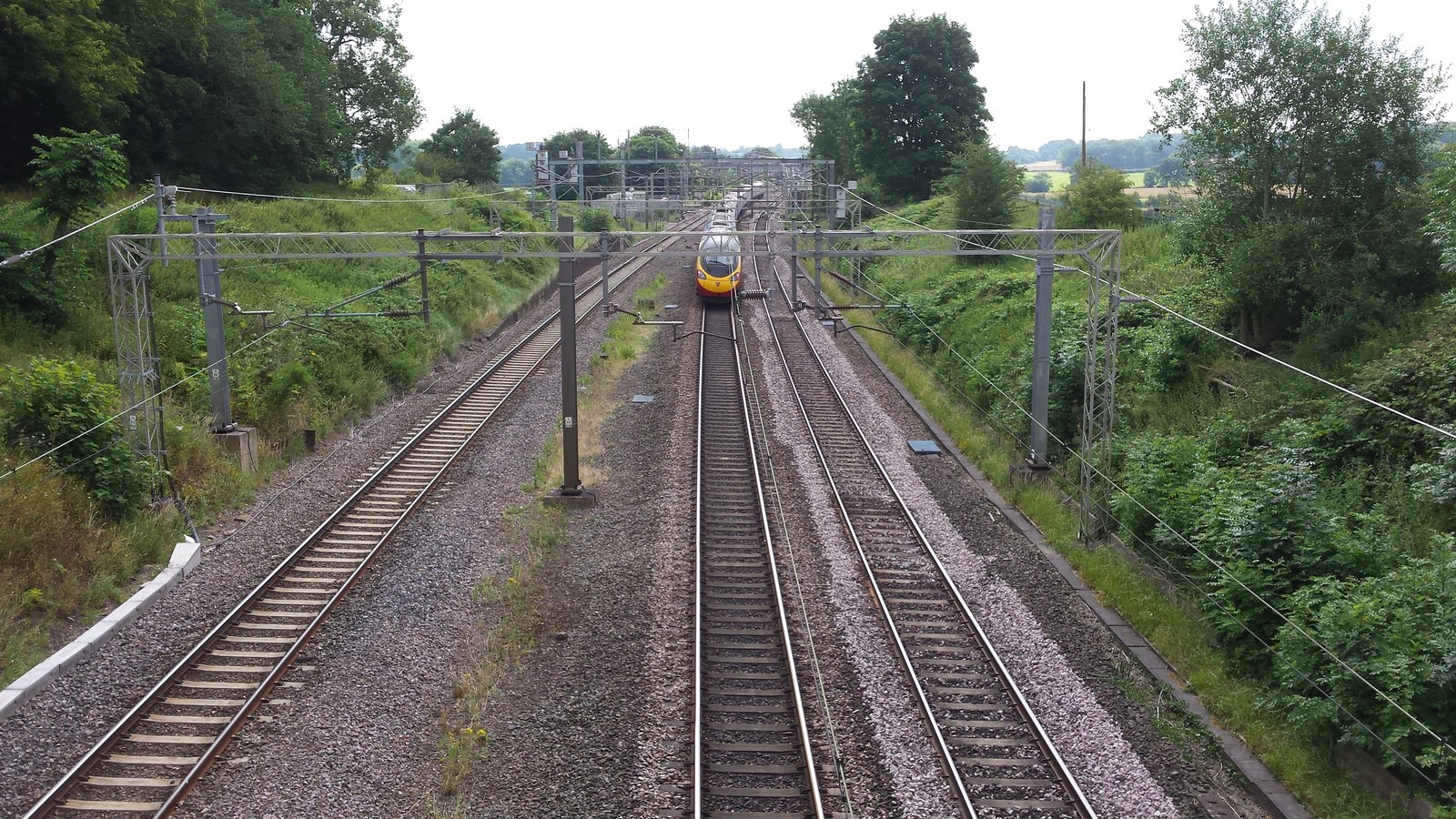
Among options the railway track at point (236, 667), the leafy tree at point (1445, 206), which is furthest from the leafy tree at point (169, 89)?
the leafy tree at point (1445, 206)

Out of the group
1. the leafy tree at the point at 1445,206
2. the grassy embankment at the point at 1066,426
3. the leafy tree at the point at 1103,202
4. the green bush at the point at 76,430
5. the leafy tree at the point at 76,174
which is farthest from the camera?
the leafy tree at the point at 1103,202

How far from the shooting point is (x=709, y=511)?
17.2 metres

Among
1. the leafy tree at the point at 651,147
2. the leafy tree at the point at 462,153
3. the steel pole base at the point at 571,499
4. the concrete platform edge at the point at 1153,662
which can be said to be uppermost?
the leafy tree at the point at 651,147

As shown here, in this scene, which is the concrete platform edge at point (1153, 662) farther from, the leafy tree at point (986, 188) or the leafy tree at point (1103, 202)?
the leafy tree at point (986, 188)

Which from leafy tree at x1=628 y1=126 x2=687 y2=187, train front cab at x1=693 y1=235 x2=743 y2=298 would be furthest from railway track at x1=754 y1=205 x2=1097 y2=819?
leafy tree at x1=628 y1=126 x2=687 y2=187

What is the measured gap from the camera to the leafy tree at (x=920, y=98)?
57.2m

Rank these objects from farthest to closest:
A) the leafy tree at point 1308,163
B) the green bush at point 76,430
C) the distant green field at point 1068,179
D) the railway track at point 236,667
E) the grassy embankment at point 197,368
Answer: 1. the distant green field at point 1068,179
2. the leafy tree at point 1308,163
3. the green bush at point 76,430
4. the grassy embankment at point 197,368
5. the railway track at point 236,667

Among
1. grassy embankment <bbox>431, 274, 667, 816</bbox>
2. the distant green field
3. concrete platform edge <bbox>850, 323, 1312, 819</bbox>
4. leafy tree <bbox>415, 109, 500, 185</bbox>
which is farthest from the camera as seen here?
leafy tree <bbox>415, 109, 500, 185</bbox>

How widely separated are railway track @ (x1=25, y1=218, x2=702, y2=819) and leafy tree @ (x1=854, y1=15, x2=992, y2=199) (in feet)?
144

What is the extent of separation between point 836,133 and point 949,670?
221ft

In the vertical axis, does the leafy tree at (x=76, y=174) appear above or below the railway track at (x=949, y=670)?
above

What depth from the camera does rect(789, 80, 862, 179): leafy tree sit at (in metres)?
71.8

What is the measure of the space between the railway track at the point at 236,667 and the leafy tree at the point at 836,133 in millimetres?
52282

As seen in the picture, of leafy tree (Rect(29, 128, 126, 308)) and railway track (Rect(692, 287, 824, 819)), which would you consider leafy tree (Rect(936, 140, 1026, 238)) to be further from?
leafy tree (Rect(29, 128, 126, 308))
